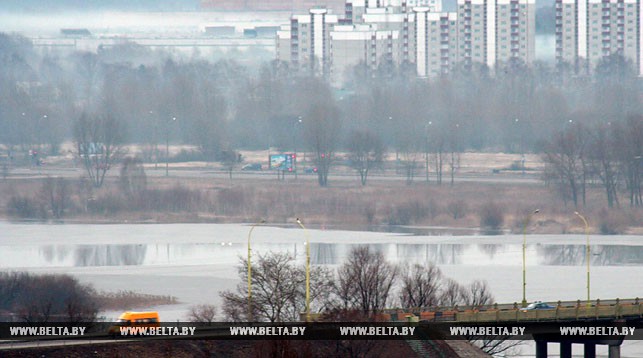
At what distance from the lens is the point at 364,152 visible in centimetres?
11206

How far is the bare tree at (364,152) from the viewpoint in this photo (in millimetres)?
110000

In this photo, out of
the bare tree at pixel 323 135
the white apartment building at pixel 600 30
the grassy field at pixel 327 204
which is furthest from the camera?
the white apartment building at pixel 600 30

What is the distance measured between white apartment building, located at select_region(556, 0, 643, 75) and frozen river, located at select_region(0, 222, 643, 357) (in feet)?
320

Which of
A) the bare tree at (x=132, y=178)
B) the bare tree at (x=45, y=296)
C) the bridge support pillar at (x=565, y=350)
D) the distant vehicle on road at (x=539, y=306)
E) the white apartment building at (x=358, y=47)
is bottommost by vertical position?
the bridge support pillar at (x=565, y=350)

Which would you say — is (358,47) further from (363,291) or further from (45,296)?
(363,291)

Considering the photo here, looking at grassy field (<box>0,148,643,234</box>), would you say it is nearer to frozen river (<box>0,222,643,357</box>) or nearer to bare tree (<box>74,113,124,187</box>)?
bare tree (<box>74,113,124,187</box>)

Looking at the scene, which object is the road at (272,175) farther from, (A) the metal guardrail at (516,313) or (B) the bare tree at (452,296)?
(A) the metal guardrail at (516,313)

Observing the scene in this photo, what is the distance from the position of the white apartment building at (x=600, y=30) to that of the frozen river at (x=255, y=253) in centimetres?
9762

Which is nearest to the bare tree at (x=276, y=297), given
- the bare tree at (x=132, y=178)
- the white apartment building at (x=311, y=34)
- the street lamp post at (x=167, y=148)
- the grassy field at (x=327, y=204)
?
the grassy field at (x=327, y=204)

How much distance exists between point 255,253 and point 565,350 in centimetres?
2643

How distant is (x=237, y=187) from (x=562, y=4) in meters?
90.1

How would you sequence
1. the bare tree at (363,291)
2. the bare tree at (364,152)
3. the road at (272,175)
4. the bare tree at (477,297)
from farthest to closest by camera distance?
the bare tree at (364,152), the road at (272,175), the bare tree at (477,297), the bare tree at (363,291)

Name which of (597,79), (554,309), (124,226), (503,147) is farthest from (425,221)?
(597,79)

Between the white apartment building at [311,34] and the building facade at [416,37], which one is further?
the white apartment building at [311,34]
